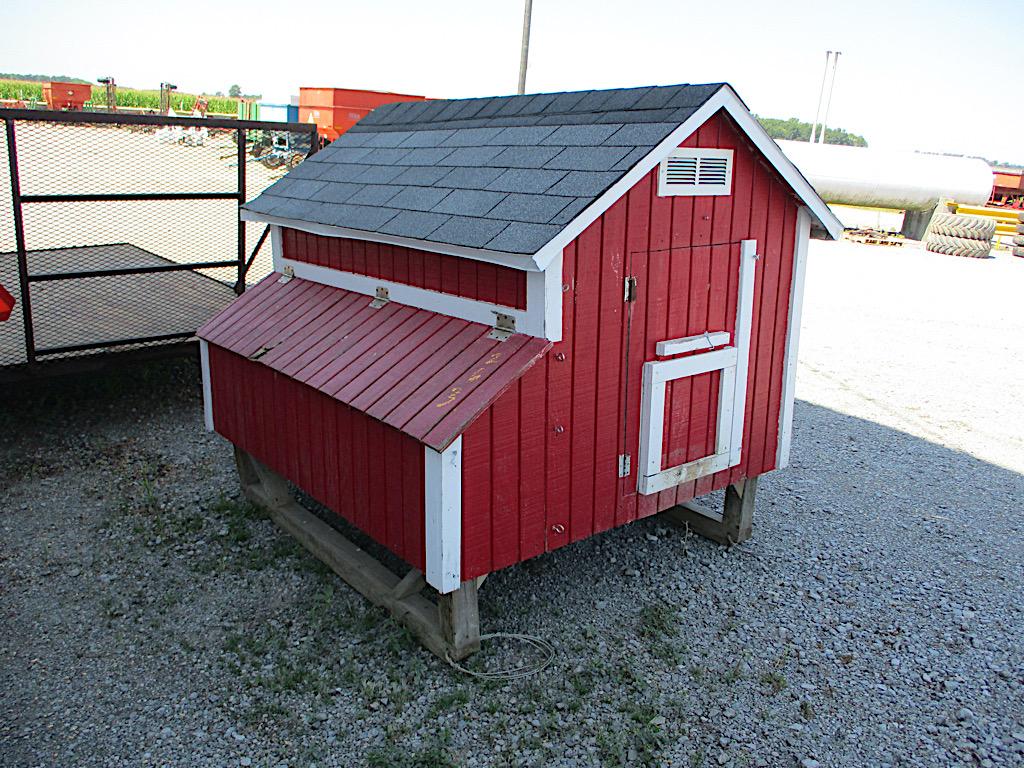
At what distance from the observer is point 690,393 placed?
528cm

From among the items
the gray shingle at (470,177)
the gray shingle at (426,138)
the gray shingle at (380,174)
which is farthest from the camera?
the gray shingle at (426,138)

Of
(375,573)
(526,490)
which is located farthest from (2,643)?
(526,490)

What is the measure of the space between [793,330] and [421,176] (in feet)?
8.77

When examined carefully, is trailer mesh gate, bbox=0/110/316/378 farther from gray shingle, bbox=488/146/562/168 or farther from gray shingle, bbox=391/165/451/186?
gray shingle, bbox=488/146/562/168

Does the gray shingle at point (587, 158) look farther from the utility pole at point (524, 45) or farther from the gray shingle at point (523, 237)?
the utility pole at point (524, 45)

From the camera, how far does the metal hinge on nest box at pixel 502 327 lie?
179 inches

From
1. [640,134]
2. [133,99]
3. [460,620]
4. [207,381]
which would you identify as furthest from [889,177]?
[133,99]

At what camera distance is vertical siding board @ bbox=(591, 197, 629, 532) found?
466 cm

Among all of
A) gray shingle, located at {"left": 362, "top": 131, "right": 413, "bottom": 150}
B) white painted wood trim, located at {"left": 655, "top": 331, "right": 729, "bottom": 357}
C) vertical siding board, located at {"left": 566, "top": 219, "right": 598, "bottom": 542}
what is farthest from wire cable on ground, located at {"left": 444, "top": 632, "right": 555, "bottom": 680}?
gray shingle, located at {"left": 362, "top": 131, "right": 413, "bottom": 150}

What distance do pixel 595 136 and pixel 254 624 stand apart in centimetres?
345

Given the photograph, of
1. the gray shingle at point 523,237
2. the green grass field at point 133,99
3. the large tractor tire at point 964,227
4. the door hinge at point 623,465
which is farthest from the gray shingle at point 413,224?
the green grass field at point 133,99

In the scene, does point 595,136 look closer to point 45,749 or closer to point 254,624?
point 254,624

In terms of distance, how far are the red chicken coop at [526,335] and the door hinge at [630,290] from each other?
1.3 inches

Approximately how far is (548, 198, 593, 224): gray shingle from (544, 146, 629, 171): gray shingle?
0.99 ft
